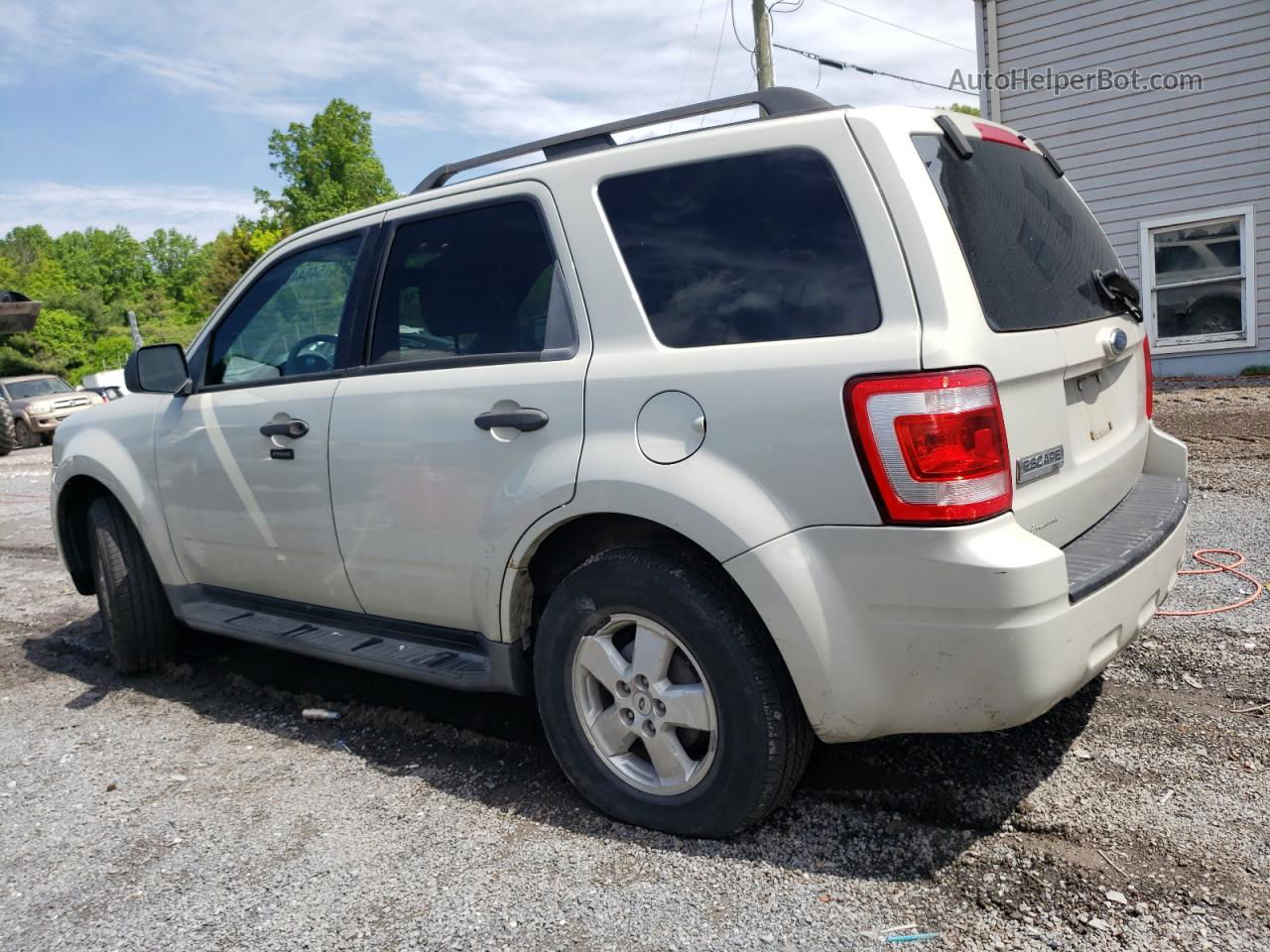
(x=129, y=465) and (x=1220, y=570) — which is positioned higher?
(x=129, y=465)

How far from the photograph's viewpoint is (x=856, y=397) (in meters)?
2.46

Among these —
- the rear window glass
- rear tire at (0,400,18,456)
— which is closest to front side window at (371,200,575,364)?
the rear window glass

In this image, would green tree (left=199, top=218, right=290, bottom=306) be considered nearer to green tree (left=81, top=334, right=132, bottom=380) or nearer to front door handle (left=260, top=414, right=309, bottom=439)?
green tree (left=81, top=334, right=132, bottom=380)

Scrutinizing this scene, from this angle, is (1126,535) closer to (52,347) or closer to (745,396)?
(745,396)

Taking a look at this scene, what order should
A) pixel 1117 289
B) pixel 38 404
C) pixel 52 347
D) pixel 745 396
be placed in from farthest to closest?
pixel 52 347, pixel 38 404, pixel 1117 289, pixel 745 396

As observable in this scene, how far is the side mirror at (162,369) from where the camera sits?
4.36 meters

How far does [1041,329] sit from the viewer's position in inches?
108

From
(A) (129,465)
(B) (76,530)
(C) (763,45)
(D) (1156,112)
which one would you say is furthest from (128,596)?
(C) (763,45)

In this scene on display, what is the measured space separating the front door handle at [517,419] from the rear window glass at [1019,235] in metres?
1.24

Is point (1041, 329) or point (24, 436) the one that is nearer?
point (1041, 329)

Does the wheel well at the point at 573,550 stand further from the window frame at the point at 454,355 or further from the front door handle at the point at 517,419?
the window frame at the point at 454,355

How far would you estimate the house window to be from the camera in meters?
12.0

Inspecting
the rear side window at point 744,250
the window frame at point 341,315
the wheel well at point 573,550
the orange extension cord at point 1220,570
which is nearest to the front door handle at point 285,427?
the window frame at point 341,315

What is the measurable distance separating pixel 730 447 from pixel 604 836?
47.0 inches
